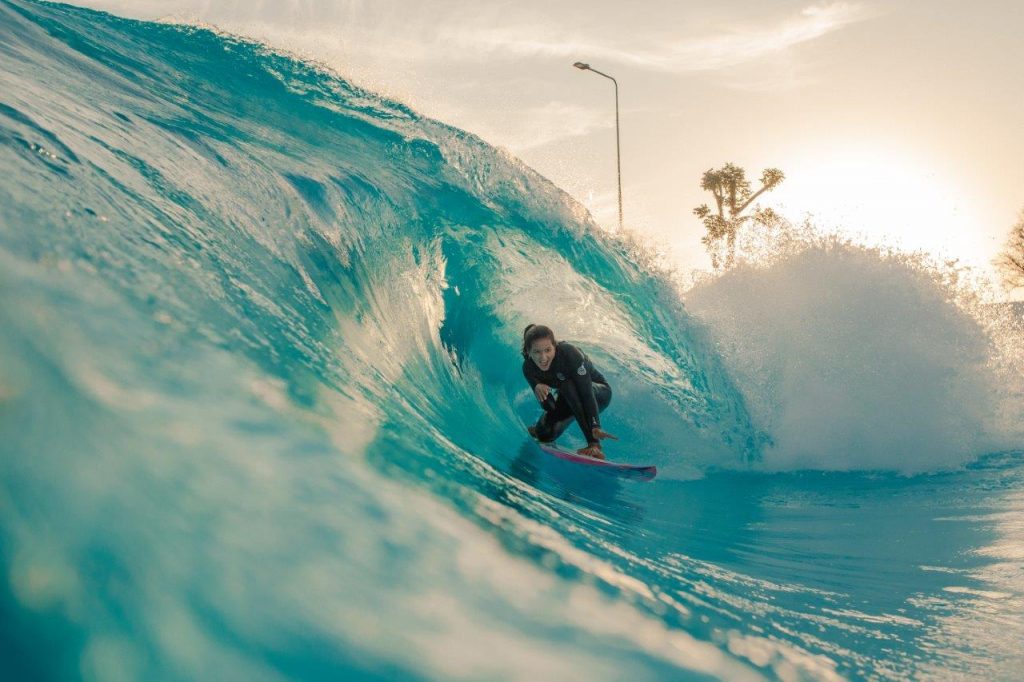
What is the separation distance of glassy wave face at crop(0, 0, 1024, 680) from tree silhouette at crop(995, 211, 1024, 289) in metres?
28.1

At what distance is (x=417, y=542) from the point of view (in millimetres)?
1531

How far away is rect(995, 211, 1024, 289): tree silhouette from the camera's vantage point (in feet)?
97.6

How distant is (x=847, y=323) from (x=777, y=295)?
0.69 metres

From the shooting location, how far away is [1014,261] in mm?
30031

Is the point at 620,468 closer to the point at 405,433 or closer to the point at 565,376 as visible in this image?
the point at 565,376

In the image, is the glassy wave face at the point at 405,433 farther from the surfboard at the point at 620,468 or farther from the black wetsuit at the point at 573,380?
the black wetsuit at the point at 573,380

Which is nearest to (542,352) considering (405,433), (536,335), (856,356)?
(536,335)

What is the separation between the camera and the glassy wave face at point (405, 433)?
45.4 inches

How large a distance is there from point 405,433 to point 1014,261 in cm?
3488

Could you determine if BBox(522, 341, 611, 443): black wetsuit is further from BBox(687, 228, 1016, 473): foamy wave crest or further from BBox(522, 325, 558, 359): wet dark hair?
BBox(687, 228, 1016, 473): foamy wave crest

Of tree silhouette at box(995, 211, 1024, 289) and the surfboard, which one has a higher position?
tree silhouette at box(995, 211, 1024, 289)

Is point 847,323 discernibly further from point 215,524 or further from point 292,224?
point 215,524

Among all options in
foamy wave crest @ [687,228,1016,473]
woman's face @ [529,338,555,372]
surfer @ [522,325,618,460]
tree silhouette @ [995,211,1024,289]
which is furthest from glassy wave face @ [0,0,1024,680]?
tree silhouette @ [995,211,1024,289]

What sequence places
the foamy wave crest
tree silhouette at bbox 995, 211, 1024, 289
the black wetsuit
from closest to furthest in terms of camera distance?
1. the black wetsuit
2. the foamy wave crest
3. tree silhouette at bbox 995, 211, 1024, 289
